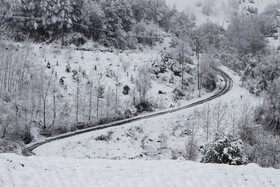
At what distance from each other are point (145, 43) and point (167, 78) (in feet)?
90.4

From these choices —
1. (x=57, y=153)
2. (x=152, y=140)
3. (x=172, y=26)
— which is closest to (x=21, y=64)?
(x=57, y=153)

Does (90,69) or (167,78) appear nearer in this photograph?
(90,69)

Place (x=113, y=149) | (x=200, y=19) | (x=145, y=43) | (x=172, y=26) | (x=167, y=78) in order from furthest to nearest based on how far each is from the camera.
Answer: (x=200, y=19) < (x=172, y=26) < (x=145, y=43) < (x=167, y=78) < (x=113, y=149)

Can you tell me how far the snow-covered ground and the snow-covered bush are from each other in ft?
35.9

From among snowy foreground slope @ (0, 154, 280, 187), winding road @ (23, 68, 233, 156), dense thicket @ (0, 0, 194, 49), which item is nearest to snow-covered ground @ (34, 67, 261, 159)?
winding road @ (23, 68, 233, 156)

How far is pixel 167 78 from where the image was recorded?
160ft

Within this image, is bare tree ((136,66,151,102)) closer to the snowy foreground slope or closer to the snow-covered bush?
the snow-covered bush

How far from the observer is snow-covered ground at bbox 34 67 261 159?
2719cm

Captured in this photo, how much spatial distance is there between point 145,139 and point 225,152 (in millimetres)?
17534

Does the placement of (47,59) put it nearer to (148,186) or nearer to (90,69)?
(90,69)

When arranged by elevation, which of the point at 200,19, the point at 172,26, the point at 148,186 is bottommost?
the point at 148,186

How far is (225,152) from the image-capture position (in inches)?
582

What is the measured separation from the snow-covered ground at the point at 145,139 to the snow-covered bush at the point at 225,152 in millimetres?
10940

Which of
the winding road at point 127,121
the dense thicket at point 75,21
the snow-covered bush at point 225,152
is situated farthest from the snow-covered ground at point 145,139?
the dense thicket at point 75,21
